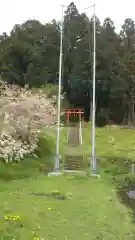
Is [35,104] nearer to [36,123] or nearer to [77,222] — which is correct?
[36,123]

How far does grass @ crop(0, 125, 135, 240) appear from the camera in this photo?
1391cm


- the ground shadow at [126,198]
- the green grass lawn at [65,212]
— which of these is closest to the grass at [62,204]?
the green grass lawn at [65,212]

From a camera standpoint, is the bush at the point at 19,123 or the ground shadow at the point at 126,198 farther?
the bush at the point at 19,123

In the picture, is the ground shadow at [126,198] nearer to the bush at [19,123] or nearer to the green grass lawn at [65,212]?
the green grass lawn at [65,212]

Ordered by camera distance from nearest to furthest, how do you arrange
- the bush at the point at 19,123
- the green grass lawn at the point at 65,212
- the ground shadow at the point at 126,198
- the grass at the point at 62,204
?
the green grass lawn at the point at 65,212
the grass at the point at 62,204
the ground shadow at the point at 126,198
the bush at the point at 19,123

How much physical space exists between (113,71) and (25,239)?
43.6 metres

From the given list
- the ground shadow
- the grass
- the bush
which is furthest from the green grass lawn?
the bush

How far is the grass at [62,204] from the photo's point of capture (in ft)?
45.6

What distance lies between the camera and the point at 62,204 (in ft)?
59.7

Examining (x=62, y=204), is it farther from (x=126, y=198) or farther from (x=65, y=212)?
(x=126, y=198)

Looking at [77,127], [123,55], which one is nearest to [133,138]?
[77,127]

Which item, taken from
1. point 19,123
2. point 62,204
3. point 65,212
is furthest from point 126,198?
point 19,123

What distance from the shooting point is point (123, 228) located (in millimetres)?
14875

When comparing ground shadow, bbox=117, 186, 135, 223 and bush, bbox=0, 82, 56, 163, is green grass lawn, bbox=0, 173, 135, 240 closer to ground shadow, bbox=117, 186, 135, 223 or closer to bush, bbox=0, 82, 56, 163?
ground shadow, bbox=117, 186, 135, 223
